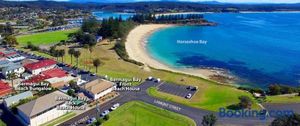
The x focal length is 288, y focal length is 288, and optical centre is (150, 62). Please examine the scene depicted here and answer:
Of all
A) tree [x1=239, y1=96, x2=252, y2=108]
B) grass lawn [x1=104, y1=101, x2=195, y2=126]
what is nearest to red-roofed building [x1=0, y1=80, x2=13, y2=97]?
grass lawn [x1=104, y1=101, x2=195, y2=126]

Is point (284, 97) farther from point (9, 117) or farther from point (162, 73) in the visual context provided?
point (9, 117)

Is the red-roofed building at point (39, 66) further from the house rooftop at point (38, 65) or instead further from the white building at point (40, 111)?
the white building at point (40, 111)

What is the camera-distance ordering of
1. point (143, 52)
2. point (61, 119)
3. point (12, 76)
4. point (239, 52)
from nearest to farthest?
point (61, 119) → point (12, 76) → point (143, 52) → point (239, 52)

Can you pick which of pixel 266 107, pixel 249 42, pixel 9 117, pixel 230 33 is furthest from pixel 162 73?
pixel 230 33

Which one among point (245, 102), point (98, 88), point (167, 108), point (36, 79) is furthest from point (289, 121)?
point (36, 79)

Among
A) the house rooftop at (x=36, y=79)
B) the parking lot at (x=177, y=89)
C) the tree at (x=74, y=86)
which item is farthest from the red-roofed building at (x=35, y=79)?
the parking lot at (x=177, y=89)

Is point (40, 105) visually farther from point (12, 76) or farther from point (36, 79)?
point (12, 76)
